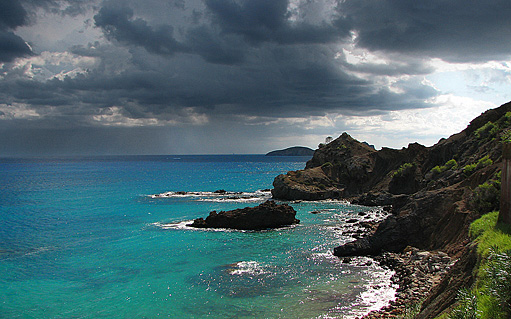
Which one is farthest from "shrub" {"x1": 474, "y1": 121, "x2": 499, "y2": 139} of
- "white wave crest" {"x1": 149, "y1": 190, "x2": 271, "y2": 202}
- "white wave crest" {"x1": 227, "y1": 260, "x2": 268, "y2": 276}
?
"white wave crest" {"x1": 149, "y1": 190, "x2": 271, "y2": 202}

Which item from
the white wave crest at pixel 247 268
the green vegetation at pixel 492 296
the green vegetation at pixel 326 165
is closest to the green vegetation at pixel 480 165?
the white wave crest at pixel 247 268

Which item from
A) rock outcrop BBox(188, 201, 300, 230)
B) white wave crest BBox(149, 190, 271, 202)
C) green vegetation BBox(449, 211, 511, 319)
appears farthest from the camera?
white wave crest BBox(149, 190, 271, 202)

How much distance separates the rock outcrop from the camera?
48594 millimetres

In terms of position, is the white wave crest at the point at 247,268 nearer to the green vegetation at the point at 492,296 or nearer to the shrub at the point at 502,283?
the green vegetation at the point at 492,296

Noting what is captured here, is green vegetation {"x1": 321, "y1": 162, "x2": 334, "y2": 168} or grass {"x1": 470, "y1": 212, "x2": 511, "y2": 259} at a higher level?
green vegetation {"x1": 321, "y1": 162, "x2": 334, "y2": 168}

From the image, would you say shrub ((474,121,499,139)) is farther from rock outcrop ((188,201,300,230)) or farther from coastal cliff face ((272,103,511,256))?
rock outcrop ((188,201,300,230))

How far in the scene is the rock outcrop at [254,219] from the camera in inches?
1913

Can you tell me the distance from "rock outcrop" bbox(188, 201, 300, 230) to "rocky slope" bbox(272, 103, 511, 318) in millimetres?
15260

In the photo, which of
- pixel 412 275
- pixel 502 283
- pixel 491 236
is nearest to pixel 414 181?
pixel 412 275

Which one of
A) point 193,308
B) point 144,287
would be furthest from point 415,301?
point 144,287

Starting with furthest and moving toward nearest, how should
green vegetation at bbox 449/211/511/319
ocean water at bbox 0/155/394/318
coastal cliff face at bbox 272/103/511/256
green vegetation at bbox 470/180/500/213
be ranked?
coastal cliff face at bbox 272/103/511/256 < ocean water at bbox 0/155/394/318 < green vegetation at bbox 470/180/500/213 < green vegetation at bbox 449/211/511/319

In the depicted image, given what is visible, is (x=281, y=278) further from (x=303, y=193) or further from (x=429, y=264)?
(x=303, y=193)

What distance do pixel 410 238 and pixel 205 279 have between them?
1968cm

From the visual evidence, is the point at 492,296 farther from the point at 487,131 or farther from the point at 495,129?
the point at 487,131
